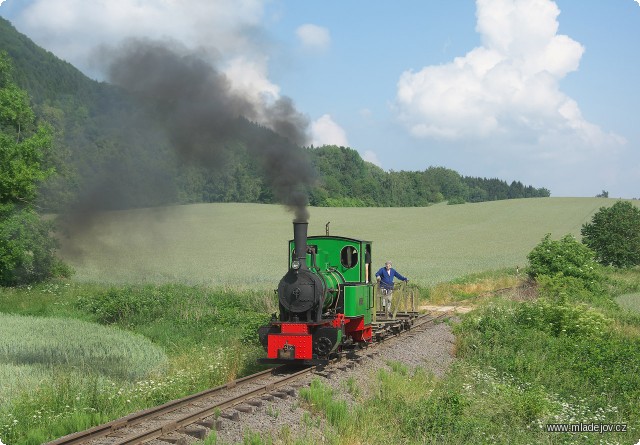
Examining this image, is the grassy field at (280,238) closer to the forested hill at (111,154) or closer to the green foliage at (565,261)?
the forested hill at (111,154)

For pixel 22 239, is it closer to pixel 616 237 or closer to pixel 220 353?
pixel 220 353

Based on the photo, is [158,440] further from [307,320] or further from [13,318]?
[13,318]

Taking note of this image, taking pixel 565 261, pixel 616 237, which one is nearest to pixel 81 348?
pixel 565 261

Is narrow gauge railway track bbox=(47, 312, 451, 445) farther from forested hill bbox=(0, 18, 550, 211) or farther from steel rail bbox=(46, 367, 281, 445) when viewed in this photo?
forested hill bbox=(0, 18, 550, 211)

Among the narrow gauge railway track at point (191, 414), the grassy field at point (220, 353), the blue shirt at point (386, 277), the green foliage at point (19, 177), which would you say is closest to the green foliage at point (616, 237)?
the grassy field at point (220, 353)

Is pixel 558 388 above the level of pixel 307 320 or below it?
below

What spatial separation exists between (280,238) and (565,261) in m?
36.9

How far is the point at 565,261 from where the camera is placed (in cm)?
2925

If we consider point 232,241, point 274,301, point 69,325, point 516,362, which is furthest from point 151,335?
point 232,241

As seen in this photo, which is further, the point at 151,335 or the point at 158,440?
the point at 151,335

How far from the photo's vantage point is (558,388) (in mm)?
13617

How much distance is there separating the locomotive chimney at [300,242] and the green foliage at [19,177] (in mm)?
14799

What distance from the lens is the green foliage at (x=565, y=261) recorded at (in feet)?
94.4

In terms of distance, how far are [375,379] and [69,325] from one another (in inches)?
447
